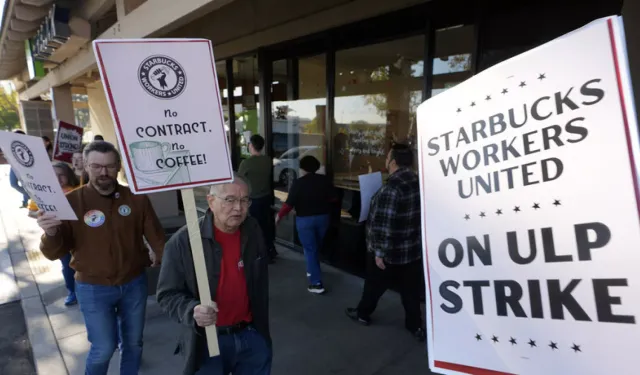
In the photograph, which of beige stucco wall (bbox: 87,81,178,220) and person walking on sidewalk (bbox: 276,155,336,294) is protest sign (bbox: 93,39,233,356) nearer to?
person walking on sidewalk (bbox: 276,155,336,294)

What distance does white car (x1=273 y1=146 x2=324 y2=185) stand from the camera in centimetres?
611

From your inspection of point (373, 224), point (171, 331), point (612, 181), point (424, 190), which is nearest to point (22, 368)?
point (171, 331)

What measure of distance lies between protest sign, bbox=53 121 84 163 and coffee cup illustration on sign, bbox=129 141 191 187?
4.59m

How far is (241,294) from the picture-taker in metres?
2.05

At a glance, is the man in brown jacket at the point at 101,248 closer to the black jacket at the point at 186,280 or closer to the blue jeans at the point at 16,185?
the black jacket at the point at 186,280

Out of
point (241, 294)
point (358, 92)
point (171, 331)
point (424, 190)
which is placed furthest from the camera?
point (358, 92)

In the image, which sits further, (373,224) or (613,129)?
(373,224)

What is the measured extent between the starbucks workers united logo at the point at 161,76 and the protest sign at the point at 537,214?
110cm

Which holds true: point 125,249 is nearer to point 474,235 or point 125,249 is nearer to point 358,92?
point 474,235

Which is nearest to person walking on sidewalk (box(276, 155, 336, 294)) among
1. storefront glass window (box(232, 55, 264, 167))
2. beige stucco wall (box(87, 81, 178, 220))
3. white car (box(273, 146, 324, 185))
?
white car (box(273, 146, 324, 185))

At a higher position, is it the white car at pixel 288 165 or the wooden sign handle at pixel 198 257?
the white car at pixel 288 165

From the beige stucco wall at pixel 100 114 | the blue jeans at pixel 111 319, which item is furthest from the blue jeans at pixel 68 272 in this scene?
the beige stucco wall at pixel 100 114

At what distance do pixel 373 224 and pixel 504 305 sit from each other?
7.68ft

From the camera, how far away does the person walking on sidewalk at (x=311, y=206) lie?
14.4ft
